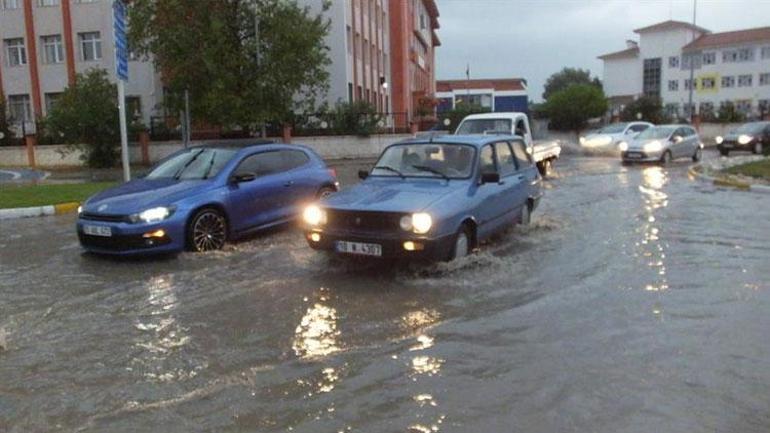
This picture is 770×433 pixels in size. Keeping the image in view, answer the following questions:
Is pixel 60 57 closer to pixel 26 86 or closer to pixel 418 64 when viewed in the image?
pixel 26 86

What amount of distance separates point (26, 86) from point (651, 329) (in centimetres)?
4165

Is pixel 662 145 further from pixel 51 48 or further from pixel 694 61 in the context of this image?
pixel 694 61

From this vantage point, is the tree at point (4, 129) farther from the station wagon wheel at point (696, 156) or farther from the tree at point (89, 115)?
the station wagon wheel at point (696, 156)

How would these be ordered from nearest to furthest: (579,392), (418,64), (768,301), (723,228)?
(579,392)
(768,301)
(723,228)
(418,64)

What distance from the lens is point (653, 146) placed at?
25.9m

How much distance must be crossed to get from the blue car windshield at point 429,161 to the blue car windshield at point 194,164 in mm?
2351

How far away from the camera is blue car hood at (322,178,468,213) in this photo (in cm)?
785

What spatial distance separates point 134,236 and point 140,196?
0.65 metres

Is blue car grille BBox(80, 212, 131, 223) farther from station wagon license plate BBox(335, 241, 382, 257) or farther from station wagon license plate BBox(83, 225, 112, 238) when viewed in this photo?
station wagon license plate BBox(335, 241, 382, 257)

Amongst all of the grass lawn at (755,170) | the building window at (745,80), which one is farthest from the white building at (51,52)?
the building window at (745,80)

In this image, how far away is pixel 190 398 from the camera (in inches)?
187

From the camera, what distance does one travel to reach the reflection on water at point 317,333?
570cm

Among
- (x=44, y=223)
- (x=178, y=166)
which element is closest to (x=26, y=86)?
(x=44, y=223)

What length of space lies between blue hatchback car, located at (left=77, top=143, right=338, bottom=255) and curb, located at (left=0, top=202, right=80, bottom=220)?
4761 millimetres
